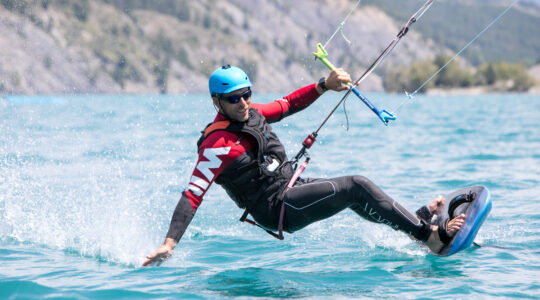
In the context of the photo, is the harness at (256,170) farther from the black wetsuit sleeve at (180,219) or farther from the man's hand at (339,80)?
the man's hand at (339,80)

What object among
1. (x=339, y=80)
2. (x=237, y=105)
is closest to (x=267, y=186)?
(x=237, y=105)

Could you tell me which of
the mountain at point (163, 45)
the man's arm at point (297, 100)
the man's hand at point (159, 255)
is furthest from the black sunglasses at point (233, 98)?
the mountain at point (163, 45)

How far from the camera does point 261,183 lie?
568cm

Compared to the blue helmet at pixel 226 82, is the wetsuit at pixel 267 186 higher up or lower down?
lower down

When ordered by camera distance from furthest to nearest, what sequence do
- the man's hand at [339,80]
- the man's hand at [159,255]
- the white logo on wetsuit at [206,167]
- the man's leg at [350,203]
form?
the man's hand at [339,80] < the man's leg at [350,203] < the white logo on wetsuit at [206,167] < the man's hand at [159,255]

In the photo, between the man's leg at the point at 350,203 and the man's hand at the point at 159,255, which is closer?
the man's hand at the point at 159,255

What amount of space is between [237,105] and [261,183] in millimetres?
781

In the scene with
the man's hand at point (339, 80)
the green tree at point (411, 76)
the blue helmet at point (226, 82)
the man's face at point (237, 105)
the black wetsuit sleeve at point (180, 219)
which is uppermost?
the green tree at point (411, 76)

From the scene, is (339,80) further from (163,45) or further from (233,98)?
(163,45)

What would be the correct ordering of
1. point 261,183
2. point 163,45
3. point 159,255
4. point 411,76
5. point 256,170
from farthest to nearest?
point 163,45, point 411,76, point 261,183, point 256,170, point 159,255

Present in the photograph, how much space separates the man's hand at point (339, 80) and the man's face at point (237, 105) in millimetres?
949

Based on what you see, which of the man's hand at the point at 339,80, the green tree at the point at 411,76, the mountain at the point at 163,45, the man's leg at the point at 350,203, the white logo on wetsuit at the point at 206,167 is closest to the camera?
the white logo on wetsuit at the point at 206,167

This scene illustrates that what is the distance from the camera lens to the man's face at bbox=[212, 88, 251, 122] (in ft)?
17.7

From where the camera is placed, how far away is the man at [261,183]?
531 centimetres
